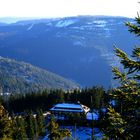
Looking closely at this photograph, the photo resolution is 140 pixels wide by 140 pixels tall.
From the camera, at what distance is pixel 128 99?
13.7 metres

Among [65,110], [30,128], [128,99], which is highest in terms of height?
[128,99]

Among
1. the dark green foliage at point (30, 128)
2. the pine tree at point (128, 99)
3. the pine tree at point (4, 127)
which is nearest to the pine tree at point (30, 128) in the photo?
the dark green foliage at point (30, 128)

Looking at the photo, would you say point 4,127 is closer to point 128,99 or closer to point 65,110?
point 128,99

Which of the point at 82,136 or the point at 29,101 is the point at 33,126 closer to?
the point at 82,136

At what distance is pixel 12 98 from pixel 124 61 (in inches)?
6212

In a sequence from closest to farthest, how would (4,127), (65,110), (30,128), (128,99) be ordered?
(128,99), (4,127), (30,128), (65,110)

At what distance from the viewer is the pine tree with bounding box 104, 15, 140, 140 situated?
13.5 m

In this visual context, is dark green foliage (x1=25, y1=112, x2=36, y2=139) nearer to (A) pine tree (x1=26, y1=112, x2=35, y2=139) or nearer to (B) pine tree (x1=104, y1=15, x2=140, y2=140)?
(A) pine tree (x1=26, y1=112, x2=35, y2=139)

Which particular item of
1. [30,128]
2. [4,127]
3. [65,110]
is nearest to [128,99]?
[4,127]

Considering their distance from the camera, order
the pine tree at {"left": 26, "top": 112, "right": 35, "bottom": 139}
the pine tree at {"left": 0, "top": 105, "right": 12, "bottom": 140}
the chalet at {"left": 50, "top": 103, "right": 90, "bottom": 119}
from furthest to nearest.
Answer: the chalet at {"left": 50, "top": 103, "right": 90, "bottom": 119}
the pine tree at {"left": 26, "top": 112, "right": 35, "bottom": 139}
the pine tree at {"left": 0, "top": 105, "right": 12, "bottom": 140}

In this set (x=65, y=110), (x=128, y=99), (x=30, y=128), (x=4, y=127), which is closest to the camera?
(x=128, y=99)

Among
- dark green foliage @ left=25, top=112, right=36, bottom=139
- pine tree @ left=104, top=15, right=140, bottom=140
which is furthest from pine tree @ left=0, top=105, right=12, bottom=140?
dark green foliage @ left=25, top=112, right=36, bottom=139

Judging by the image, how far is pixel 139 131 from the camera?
43.8 ft

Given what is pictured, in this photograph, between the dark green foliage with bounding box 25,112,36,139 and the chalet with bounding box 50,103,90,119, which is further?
the chalet with bounding box 50,103,90,119
